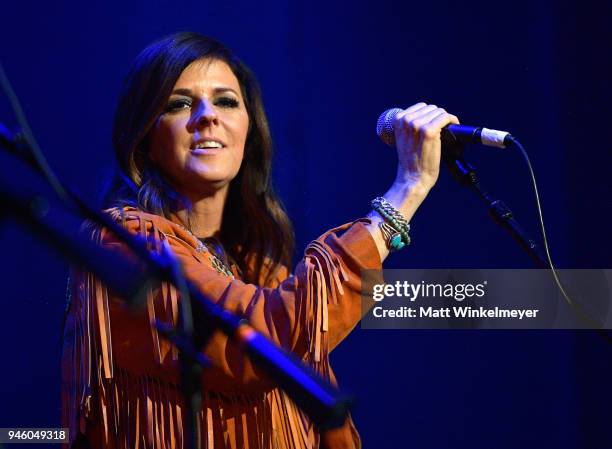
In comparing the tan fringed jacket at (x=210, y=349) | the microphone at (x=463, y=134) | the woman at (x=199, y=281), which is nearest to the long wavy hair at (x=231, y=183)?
the woman at (x=199, y=281)

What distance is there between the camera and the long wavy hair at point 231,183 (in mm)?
1499

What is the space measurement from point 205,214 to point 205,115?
190mm

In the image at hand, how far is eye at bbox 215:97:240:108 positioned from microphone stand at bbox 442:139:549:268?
1.55ft

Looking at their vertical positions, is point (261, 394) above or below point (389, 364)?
below

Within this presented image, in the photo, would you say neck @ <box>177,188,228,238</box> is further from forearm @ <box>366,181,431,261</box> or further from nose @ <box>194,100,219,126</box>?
forearm @ <box>366,181,431,261</box>

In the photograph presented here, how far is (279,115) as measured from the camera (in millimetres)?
2035

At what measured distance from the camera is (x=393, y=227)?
1.27 metres

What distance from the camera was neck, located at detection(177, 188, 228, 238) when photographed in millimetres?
1555

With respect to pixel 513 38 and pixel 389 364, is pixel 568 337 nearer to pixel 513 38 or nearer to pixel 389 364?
pixel 389 364

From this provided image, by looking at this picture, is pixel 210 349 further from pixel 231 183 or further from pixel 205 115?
pixel 231 183

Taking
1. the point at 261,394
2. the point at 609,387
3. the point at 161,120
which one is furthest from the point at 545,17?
the point at 261,394

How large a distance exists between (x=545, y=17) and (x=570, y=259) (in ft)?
2.11

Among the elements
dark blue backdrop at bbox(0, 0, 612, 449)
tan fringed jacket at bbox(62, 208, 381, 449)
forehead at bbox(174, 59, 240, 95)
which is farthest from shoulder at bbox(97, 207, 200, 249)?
dark blue backdrop at bbox(0, 0, 612, 449)

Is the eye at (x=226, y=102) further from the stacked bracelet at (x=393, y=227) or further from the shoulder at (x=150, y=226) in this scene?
the stacked bracelet at (x=393, y=227)
